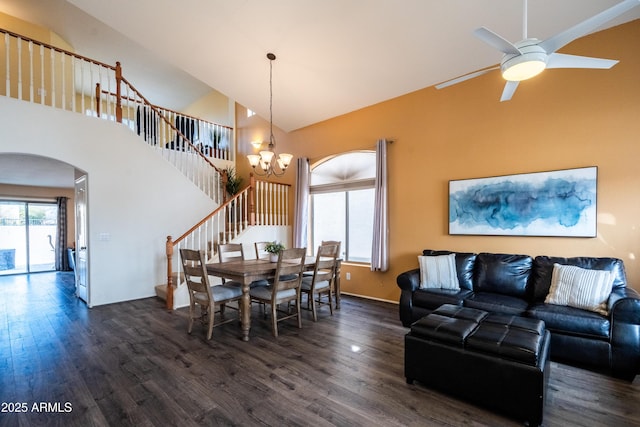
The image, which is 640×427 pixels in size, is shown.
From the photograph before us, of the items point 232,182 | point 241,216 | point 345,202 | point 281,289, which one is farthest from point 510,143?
point 232,182

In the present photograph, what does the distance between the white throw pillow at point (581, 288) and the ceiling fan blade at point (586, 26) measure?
7.48 ft

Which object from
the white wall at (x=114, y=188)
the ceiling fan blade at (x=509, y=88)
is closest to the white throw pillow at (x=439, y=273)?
the ceiling fan blade at (x=509, y=88)

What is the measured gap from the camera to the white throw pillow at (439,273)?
3.90m

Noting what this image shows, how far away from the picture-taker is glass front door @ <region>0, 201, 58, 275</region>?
830cm

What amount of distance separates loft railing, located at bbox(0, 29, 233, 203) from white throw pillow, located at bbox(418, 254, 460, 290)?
5030mm

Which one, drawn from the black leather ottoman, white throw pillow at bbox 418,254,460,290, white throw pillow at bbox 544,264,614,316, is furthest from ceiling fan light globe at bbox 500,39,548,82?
white throw pillow at bbox 418,254,460,290

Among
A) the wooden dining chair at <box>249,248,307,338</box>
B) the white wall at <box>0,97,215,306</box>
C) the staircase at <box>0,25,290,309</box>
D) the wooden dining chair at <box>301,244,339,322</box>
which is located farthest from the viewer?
the staircase at <box>0,25,290,309</box>

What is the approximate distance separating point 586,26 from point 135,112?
7.14 m

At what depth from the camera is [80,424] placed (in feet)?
6.63

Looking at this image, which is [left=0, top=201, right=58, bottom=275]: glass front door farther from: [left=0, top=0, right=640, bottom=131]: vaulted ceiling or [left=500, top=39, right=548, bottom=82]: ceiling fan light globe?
[left=500, top=39, right=548, bottom=82]: ceiling fan light globe

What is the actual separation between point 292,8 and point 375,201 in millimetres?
3073

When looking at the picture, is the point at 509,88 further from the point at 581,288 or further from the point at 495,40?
the point at 581,288

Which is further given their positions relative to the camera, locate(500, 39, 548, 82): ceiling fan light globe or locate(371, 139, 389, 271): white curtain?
locate(371, 139, 389, 271): white curtain

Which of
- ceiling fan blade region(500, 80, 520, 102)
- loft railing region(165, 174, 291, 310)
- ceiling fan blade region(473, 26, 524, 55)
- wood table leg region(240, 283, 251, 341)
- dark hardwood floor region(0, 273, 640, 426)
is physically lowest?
dark hardwood floor region(0, 273, 640, 426)
